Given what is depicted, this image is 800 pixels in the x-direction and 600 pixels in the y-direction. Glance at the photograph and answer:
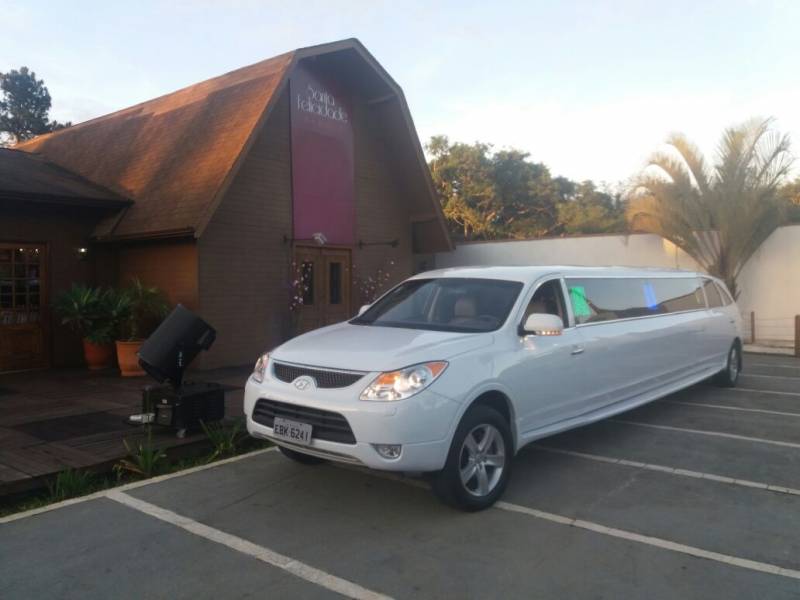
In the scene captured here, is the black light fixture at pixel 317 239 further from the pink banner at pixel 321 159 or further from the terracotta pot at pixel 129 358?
the terracotta pot at pixel 129 358

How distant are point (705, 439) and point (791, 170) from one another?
982 centimetres

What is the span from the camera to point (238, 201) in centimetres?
1106

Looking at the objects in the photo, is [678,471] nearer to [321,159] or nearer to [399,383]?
[399,383]

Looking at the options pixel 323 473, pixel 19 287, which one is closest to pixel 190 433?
pixel 323 473

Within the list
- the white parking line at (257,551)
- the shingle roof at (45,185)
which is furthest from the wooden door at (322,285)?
the white parking line at (257,551)

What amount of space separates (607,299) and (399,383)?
124 inches

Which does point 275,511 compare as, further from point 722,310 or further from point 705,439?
point 722,310

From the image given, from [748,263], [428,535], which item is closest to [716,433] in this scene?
[428,535]

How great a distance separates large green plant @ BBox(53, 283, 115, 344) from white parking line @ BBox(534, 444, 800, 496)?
7.32 metres

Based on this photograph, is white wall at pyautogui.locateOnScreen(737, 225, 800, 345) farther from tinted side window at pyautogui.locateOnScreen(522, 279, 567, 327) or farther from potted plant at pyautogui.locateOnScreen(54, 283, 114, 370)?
potted plant at pyautogui.locateOnScreen(54, 283, 114, 370)

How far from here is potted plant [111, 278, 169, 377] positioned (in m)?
9.91

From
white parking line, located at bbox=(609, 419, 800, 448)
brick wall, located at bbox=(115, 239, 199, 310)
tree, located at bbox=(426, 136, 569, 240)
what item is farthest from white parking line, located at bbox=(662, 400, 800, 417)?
tree, located at bbox=(426, 136, 569, 240)

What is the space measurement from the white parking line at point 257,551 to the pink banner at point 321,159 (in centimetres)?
795

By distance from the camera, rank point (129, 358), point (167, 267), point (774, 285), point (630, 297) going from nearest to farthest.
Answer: point (630, 297), point (129, 358), point (167, 267), point (774, 285)
